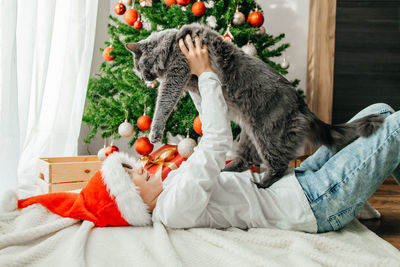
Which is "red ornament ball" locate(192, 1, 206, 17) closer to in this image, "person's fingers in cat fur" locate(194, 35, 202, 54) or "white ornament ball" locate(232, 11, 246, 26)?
"white ornament ball" locate(232, 11, 246, 26)

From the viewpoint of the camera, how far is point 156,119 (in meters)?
1.20

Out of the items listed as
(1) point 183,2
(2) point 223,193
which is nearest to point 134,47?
(1) point 183,2

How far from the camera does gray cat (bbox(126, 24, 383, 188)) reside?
3.79 feet

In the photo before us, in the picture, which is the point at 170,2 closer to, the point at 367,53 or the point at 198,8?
the point at 198,8

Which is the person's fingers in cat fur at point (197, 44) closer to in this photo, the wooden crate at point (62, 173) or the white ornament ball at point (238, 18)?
the white ornament ball at point (238, 18)

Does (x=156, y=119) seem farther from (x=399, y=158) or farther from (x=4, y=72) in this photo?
(x=399, y=158)

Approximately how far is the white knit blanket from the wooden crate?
682 mm

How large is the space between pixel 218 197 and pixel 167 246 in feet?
0.93

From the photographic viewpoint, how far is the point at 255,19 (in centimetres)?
175

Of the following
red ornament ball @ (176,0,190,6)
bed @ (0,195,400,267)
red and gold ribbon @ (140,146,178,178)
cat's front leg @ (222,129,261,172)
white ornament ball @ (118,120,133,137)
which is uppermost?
red ornament ball @ (176,0,190,6)

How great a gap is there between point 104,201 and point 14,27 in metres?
0.97

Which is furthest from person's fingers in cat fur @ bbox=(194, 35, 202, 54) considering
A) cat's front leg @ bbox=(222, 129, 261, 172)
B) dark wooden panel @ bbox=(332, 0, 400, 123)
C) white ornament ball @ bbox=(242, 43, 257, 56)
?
dark wooden panel @ bbox=(332, 0, 400, 123)

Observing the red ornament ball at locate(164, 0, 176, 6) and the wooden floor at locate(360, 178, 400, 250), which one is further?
the red ornament ball at locate(164, 0, 176, 6)

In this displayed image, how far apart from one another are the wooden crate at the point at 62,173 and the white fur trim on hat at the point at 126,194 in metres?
0.86
